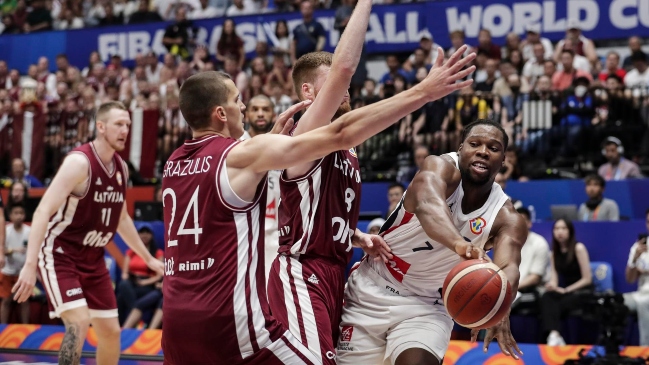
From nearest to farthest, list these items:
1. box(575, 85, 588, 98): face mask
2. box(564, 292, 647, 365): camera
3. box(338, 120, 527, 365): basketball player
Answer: box(338, 120, 527, 365): basketball player → box(564, 292, 647, 365): camera → box(575, 85, 588, 98): face mask

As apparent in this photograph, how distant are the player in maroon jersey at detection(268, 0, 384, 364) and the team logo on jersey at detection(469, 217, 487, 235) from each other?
0.64 meters

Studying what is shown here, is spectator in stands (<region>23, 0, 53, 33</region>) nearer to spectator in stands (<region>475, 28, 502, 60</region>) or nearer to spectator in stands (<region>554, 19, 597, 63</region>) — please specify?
spectator in stands (<region>475, 28, 502, 60</region>)

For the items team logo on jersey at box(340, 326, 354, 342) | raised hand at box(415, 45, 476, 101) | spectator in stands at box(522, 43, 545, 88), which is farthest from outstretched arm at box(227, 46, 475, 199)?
spectator in stands at box(522, 43, 545, 88)

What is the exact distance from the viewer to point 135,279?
11367 millimetres

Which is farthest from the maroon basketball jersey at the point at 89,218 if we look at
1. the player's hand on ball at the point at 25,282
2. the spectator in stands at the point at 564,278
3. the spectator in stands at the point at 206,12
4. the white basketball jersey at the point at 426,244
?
the spectator in stands at the point at 206,12

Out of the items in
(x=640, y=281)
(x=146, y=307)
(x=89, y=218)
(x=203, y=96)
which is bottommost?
→ (x=146, y=307)

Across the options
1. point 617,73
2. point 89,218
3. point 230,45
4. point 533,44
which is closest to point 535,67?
point 533,44

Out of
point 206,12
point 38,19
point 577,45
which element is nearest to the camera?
point 577,45

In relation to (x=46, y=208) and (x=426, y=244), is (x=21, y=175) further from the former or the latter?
(x=426, y=244)

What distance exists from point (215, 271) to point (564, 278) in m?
6.65

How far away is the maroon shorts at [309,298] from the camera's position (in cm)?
446

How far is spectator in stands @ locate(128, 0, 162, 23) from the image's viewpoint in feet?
59.1

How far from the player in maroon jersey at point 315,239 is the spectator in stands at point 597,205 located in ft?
20.6

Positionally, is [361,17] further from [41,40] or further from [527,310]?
[41,40]
